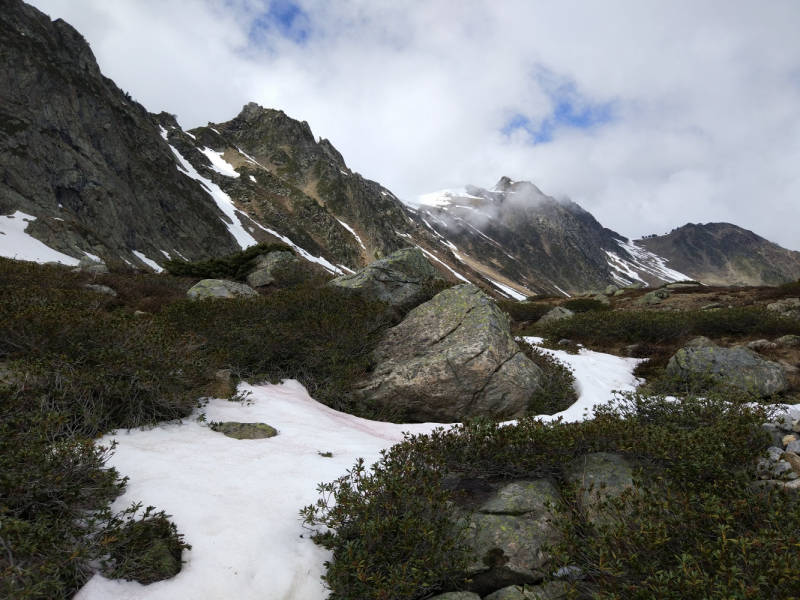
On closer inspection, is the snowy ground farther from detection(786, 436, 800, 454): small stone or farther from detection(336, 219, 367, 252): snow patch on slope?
detection(336, 219, 367, 252): snow patch on slope

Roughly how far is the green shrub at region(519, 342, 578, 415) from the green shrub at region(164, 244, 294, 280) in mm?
14626

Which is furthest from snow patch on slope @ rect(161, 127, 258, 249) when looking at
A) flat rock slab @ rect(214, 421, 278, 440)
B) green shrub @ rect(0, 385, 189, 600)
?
green shrub @ rect(0, 385, 189, 600)

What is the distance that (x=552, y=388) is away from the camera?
970 cm

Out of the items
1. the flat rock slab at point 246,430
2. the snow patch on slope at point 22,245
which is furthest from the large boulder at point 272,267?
the snow patch on slope at point 22,245

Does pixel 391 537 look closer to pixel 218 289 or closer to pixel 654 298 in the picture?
pixel 218 289

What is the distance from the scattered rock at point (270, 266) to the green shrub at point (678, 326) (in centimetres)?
1259

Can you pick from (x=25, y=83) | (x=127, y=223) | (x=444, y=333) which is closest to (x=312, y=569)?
(x=444, y=333)

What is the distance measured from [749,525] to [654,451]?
45.0 inches

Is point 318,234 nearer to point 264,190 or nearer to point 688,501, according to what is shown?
point 264,190

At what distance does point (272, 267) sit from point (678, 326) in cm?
1790

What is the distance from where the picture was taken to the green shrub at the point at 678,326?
15398mm

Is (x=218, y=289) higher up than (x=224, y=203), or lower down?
lower down

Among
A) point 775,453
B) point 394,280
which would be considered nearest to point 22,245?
point 394,280

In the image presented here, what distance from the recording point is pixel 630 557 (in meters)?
3.03
